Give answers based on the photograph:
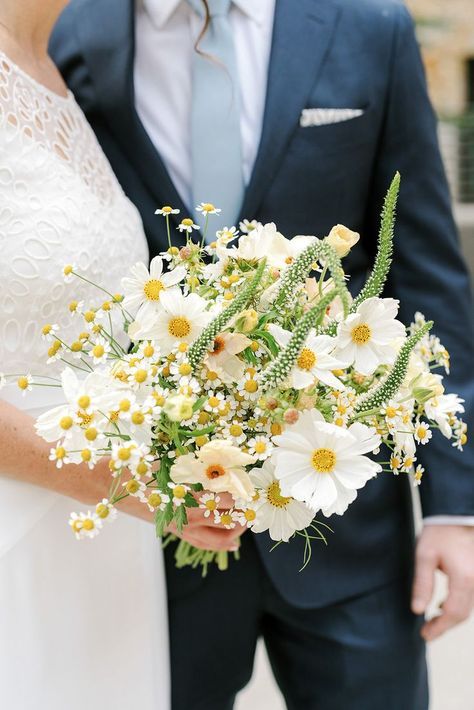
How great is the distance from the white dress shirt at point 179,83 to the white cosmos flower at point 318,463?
86cm

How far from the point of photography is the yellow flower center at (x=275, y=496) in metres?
1.09

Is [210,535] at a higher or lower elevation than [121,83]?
lower

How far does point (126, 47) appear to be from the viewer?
1742 millimetres

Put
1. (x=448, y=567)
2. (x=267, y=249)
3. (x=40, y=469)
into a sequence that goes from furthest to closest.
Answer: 1. (x=448, y=567)
2. (x=40, y=469)
3. (x=267, y=249)

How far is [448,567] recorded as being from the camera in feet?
6.03

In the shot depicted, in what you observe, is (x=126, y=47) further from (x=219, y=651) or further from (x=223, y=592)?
(x=219, y=651)

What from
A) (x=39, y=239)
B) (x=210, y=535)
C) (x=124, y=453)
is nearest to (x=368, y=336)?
(x=124, y=453)

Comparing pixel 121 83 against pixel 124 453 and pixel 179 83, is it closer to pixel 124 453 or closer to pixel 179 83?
pixel 179 83

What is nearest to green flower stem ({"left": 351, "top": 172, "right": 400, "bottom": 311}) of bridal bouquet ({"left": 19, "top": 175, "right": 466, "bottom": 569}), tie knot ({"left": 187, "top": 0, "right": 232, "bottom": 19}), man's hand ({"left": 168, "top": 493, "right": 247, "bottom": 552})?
bridal bouquet ({"left": 19, "top": 175, "right": 466, "bottom": 569})

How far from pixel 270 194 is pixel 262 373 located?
2.60 feet

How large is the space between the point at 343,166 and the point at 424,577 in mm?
857

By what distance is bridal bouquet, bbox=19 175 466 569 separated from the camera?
102 centimetres

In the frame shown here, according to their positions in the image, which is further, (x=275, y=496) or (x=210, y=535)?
(x=210, y=535)

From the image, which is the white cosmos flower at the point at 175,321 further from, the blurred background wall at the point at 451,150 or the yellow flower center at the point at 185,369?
the blurred background wall at the point at 451,150
